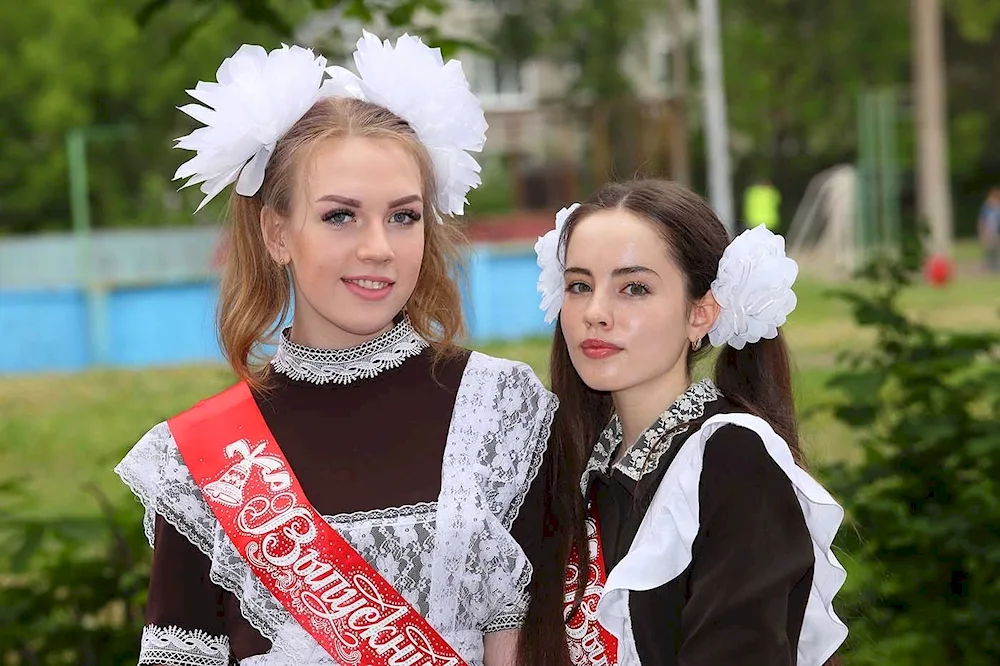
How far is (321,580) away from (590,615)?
0.41 m

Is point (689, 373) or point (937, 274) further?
point (937, 274)

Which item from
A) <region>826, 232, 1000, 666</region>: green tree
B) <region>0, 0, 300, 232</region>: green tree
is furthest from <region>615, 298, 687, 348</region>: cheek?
<region>0, 0, 300, 232</region>: green tree

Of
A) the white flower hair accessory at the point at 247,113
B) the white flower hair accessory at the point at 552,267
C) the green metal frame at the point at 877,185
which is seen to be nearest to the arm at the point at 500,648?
the white flower hair accessory at the point at 552,267

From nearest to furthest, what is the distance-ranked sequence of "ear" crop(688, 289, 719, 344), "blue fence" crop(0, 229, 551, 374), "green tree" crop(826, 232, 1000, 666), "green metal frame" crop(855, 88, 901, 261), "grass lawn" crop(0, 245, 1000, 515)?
"ear" crop(688, 289, 719, 344) < "green tree" crop(826, 232, 1000, 666) < "grass lawn" crop(0, 245, 1000, 515) < "blue fence" crop(0, 229, 551, 374) < "green metal frame" crop(855, 88, 901, 261)

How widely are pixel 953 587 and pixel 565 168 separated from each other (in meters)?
19.6

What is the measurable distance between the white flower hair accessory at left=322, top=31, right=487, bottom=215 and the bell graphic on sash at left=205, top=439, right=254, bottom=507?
→ 1.74 feet

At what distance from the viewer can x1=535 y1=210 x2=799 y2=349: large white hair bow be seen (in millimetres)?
2227

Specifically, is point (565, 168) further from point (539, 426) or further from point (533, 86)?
point (539, 426)

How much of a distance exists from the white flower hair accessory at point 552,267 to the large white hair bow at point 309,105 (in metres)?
0.18

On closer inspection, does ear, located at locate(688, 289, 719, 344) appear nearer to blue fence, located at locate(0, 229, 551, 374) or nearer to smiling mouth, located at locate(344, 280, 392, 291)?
smiling mouth, located at locate(344, 280, 392, 291)

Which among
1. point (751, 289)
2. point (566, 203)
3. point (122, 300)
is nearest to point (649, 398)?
point (751, 289)

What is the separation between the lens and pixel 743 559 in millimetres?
1967

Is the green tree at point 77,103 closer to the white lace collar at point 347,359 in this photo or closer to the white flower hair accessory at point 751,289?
the white lace collar at point 347,359

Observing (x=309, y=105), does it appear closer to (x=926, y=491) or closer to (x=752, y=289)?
(x=752, y=289)
